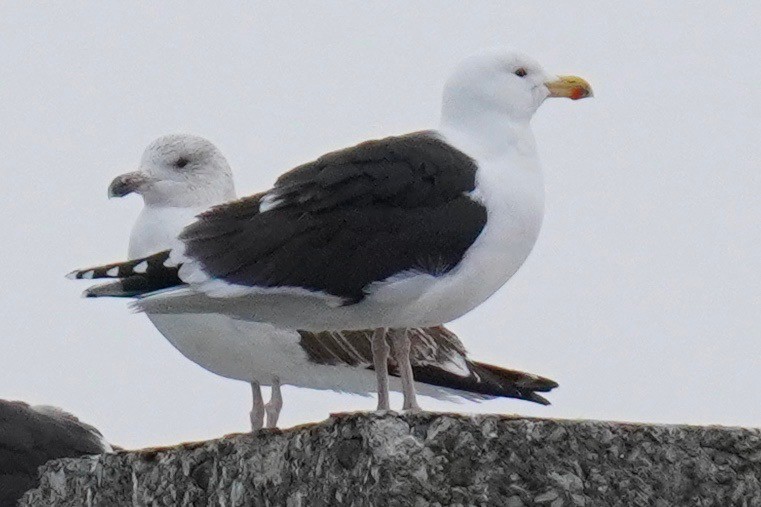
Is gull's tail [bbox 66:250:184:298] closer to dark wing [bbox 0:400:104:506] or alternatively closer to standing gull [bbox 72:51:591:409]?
standing gull [bbox 72:51:591:409]

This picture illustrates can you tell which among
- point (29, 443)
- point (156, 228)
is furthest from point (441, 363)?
point (29, 443)

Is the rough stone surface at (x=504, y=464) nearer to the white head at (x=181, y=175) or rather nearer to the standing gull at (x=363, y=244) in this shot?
the standing gull at (x=363, y=244)

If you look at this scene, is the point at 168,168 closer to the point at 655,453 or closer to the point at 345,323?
the point at 345,323

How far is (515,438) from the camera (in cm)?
304

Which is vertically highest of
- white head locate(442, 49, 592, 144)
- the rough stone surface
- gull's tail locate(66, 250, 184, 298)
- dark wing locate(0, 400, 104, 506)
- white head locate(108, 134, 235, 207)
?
white head locate(108, 134, 235, 207)

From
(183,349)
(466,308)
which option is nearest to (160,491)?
(466,308)

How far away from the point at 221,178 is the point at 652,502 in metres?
4.69

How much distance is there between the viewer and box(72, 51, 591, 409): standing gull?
441 centimetres

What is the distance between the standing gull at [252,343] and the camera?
22.8 ft

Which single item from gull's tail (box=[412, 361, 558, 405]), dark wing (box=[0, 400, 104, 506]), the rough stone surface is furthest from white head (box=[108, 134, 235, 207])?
the rough stone surface

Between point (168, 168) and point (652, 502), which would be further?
point (168, 168)

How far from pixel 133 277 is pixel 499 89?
1538mm

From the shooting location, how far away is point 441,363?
7.49 m

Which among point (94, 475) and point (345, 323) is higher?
point (345, 323)
